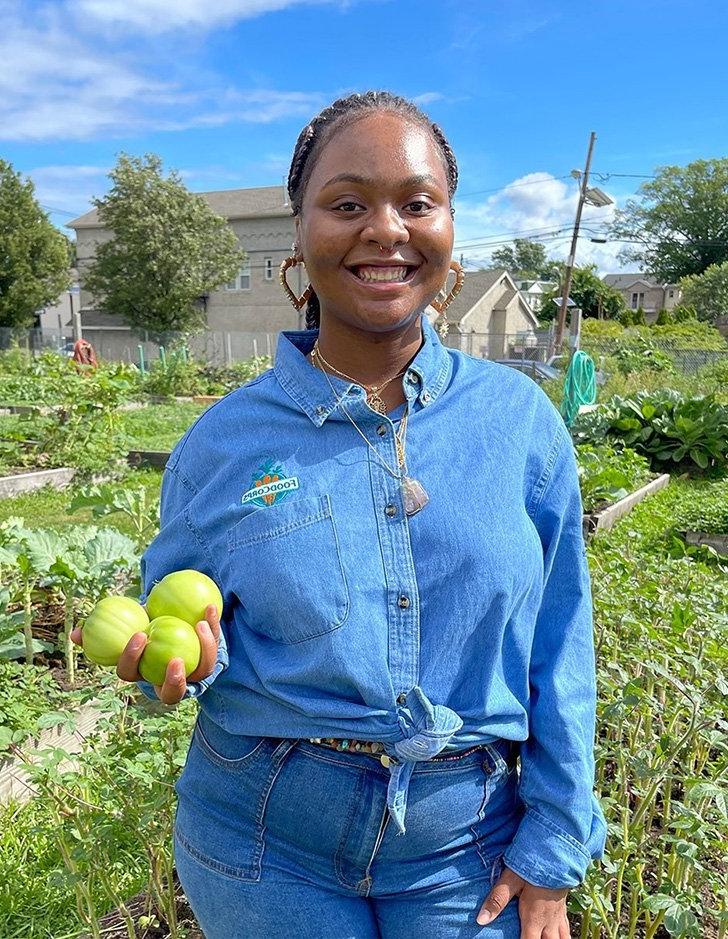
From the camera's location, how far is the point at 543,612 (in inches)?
61.1

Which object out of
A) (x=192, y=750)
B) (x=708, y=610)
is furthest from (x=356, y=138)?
(x=708, y=610)

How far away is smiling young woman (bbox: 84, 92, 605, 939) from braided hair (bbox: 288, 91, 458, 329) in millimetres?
11

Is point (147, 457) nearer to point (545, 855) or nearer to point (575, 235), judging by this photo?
point (545, 855)

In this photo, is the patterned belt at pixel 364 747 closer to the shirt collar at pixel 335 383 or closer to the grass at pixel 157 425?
the shirt collar at pixel 335 383

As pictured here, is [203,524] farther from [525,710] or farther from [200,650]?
[525,710]

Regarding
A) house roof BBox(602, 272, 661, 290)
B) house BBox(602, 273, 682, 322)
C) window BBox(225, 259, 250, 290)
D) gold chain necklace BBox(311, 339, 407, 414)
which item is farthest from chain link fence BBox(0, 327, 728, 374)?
house roof BBox(602, 272, 661, 290)

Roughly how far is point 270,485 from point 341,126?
718 mm

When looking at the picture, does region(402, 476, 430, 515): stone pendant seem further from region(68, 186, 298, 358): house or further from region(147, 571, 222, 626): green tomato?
region(68, 186, 298, 358): house

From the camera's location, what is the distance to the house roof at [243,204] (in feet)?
131

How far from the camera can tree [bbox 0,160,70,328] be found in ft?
105

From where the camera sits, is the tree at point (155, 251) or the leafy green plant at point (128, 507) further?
the tree at point (155, 251)

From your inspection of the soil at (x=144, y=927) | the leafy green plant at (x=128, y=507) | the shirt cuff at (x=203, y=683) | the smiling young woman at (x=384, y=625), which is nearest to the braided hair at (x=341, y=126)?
the smiling young woman at (x=384, y=625)

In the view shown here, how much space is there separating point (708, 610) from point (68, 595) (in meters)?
2.87

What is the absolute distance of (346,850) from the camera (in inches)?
55.5
